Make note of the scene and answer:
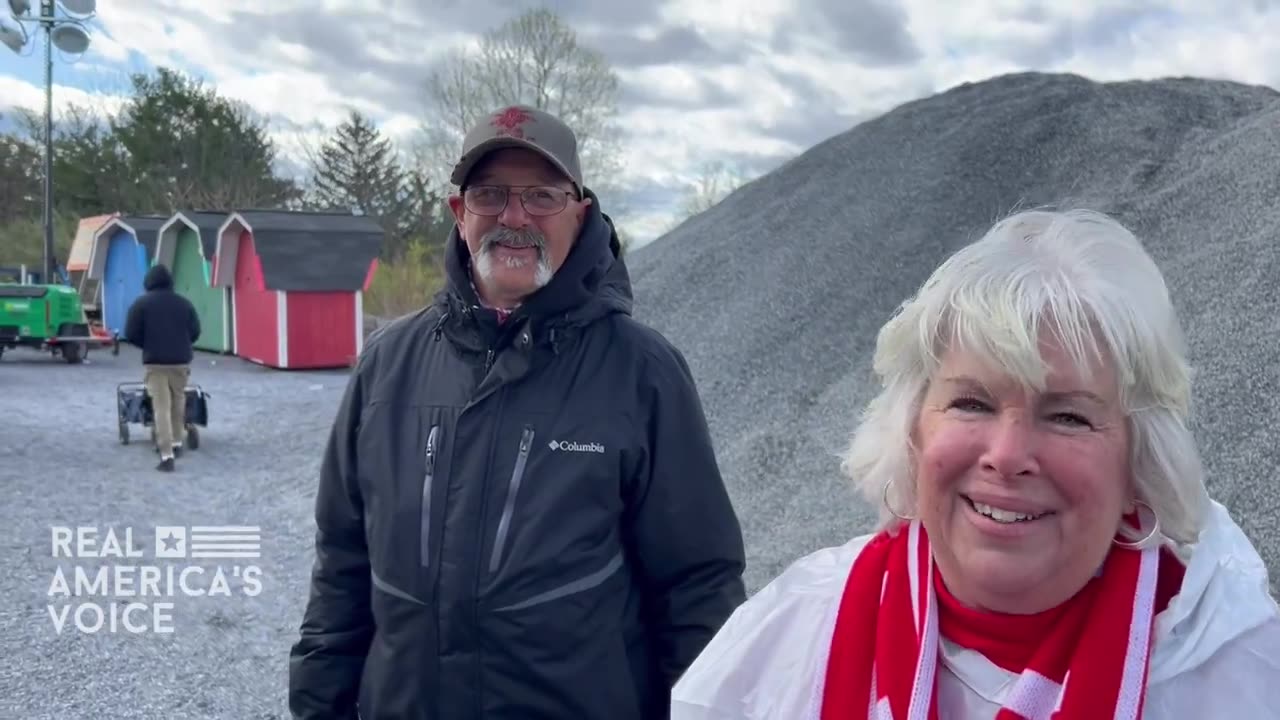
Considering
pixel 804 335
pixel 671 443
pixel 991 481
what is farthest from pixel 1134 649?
pixel 804 335

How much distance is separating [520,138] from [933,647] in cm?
136

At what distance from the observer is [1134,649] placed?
1297 millimetres

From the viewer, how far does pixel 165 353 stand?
387 inches

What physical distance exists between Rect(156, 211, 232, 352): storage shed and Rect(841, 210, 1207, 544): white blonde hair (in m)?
20.8

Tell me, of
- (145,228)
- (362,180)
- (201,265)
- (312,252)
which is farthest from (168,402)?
(362,180)

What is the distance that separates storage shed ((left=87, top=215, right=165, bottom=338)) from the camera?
2353 centimetres

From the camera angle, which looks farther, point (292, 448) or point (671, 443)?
point (292, 448)

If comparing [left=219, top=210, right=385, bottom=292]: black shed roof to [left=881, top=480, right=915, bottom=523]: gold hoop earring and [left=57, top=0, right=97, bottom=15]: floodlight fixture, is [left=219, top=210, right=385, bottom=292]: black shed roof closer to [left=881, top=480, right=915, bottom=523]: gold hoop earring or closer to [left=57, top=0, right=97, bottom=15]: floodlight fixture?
[left=57, top=0, right=97, bottom=15]: floodlight fixture

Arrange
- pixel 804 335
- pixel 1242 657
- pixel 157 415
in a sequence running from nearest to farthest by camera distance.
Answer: pixel 1242 657 < pixel 804 335 < pixel 157 415

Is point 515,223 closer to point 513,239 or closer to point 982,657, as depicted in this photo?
point 513,239

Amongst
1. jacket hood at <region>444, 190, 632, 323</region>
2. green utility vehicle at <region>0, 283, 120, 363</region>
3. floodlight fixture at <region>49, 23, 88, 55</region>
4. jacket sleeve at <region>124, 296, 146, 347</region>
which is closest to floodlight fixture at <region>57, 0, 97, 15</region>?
floodlight fixture at <region>49, 23, 88, 55</region>

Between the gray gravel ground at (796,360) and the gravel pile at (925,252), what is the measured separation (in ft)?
0.08

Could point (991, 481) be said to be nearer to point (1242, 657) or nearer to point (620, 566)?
point (1242, 657)

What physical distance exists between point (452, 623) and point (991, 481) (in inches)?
44.5
